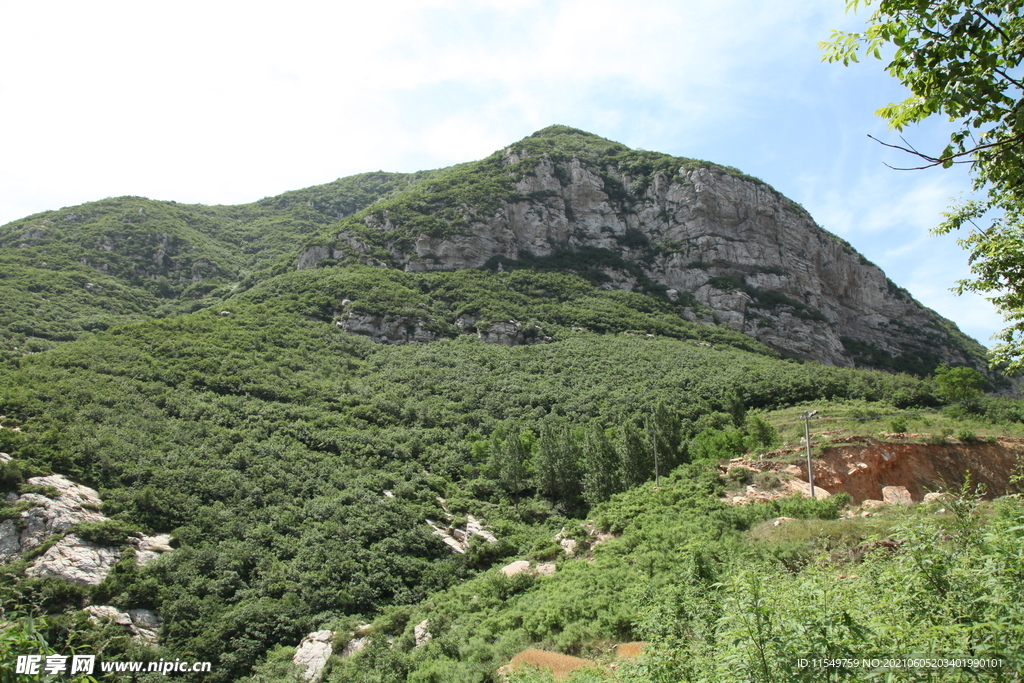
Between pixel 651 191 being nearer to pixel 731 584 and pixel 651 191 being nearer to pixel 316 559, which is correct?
pixel 316 559

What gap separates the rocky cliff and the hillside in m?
0.78

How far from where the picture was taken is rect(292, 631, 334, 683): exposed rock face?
59.7 feet

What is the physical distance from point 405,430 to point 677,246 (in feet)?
242

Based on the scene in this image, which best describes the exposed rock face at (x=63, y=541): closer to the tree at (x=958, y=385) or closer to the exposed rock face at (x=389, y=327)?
the exposed rock face at (x=389, y=327)

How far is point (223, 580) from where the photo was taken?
76.2 feet

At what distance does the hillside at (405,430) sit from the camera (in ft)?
56.9

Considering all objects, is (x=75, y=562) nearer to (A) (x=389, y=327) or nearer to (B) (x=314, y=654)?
(B) (x=314, y=654)

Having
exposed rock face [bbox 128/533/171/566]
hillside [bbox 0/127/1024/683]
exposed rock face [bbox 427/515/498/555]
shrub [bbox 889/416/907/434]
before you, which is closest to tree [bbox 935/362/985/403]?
hillside [bbox 0/127/1024/683]

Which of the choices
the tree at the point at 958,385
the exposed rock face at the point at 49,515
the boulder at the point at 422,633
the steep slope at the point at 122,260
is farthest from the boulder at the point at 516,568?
the steep slope at the point at 122,260

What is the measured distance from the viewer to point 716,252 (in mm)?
96375

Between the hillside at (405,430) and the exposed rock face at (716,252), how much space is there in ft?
2.70

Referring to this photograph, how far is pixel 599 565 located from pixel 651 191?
104461mm

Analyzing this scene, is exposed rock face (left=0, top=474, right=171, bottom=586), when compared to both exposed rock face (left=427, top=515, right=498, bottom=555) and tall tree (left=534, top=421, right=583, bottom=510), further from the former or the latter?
tall tree (left=534, top=421, right=583, bottom=510)

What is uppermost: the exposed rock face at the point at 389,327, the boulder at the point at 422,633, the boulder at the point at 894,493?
the exposed rock face at the point at 389,327
